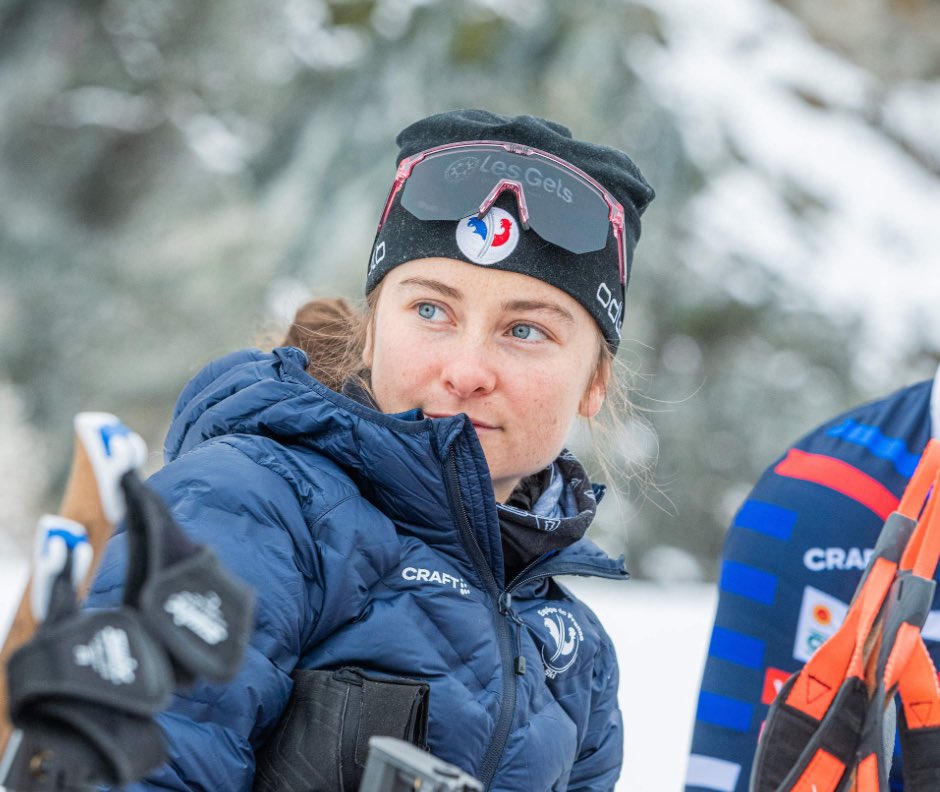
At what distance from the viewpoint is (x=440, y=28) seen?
1000cm

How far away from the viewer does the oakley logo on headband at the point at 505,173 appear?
188 cm

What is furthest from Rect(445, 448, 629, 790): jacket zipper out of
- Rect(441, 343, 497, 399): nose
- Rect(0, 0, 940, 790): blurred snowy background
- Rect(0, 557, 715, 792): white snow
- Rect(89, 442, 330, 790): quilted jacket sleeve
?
Rect(0, 0, 940, 790): blurred snowy background

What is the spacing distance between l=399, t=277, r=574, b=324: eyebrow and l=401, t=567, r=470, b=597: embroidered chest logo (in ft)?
1.40

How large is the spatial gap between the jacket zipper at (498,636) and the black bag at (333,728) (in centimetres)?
16

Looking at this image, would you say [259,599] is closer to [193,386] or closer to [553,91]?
[193,386]

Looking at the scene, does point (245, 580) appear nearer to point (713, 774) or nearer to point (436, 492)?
point (436, 492)

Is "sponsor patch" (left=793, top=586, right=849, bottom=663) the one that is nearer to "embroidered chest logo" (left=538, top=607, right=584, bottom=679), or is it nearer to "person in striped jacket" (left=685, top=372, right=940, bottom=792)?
"person in striped jacket" (left=685, top=372, right=940, bottom=792)

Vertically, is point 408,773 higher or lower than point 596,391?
lower

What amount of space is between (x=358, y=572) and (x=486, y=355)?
40 centimetres

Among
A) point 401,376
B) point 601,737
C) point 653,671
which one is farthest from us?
point 653,671

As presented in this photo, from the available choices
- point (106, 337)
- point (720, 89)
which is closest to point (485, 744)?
point (106, 337)

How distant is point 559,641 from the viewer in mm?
1871

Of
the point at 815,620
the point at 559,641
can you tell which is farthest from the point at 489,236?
the point at 815,620

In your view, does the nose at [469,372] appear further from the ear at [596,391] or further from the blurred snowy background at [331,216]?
the blurred snowy background at [331,216]
